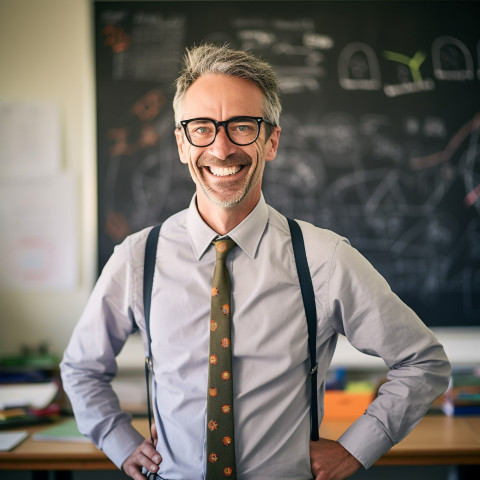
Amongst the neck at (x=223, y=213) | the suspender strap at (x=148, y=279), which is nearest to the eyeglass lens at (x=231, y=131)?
the neck at (x=223, y=213)

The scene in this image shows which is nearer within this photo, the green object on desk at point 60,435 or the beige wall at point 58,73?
the green object on desk at point 60,435

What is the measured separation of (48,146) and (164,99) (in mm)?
538

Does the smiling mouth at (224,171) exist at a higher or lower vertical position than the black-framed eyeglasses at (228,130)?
lower

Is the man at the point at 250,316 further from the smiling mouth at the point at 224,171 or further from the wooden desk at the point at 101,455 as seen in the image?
the wooden desk at the point at 101,455

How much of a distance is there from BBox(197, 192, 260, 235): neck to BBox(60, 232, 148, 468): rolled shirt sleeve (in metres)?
0.19

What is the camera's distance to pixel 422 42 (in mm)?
2312

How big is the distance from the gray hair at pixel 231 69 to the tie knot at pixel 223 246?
31 cm

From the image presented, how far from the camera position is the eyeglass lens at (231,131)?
49.8 inches

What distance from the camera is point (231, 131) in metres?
1.27

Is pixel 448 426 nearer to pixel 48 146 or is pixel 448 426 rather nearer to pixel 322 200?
pixel 322 200

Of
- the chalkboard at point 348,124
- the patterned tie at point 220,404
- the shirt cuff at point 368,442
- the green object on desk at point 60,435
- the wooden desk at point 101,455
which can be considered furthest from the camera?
the chalkboard at point 348,124

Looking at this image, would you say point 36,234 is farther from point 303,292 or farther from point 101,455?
point 303,292

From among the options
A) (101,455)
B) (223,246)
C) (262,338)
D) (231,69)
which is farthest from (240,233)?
(101,455)

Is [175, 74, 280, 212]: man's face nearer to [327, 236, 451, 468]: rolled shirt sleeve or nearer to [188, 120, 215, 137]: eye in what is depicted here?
[188, 120, 215, 137]: eye
